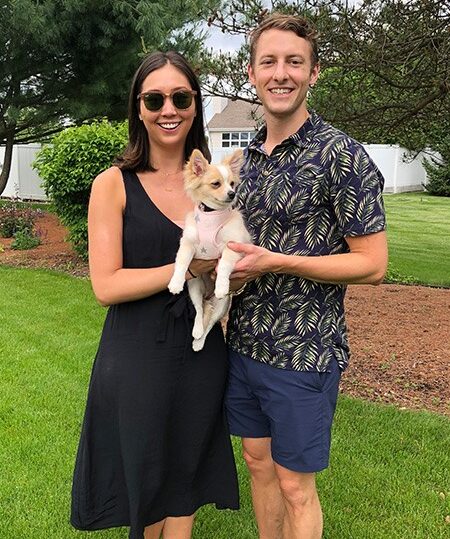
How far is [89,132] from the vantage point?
9531 millimetres

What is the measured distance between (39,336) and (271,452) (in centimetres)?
467

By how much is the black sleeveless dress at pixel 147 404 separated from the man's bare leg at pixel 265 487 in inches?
7.3

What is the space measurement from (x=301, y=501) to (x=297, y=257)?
1.03 metres

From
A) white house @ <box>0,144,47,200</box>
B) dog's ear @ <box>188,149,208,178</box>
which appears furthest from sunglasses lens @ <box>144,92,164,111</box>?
white house @ <box>0,144,47,200</box>

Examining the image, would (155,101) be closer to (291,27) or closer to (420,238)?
(291,27)

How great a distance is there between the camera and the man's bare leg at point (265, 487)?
258 cm

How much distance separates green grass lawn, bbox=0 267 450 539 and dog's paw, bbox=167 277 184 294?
1790 mm

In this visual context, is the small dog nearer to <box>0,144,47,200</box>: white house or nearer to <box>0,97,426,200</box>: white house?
<box>0,97,426,200</box>: white house

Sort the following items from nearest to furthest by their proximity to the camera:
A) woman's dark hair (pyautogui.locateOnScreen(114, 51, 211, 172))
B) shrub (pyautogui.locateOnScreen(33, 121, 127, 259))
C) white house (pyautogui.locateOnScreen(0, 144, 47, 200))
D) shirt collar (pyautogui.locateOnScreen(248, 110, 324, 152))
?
shirt collar (pyautogui.locateOnScreen(248, 110, 324, 152)) → woman's dark hair (pyautogui.locateOnScreen(114, 51, 211, 172)) → shrub (pyautogui.locateOnScreen(33, 121, 127, 259)) → white house (pyautogui.locateOnScreen(0, 144, 47, 200))

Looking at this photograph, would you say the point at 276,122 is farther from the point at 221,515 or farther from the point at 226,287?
the point at 221,515

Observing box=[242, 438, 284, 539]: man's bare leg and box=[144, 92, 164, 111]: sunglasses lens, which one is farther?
box=[242, 438, 284, 539]: man's bare leg

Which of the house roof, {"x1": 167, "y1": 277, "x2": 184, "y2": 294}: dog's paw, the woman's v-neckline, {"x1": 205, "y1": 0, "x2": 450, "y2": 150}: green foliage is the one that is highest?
the house roof

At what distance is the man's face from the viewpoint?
2.21 metres

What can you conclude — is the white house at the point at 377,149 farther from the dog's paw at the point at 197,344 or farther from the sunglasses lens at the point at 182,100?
the dog's paw at the point at 197,344
